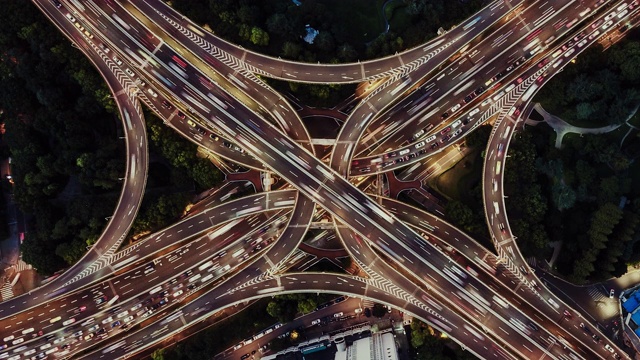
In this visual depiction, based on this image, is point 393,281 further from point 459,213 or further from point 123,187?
point 123,187

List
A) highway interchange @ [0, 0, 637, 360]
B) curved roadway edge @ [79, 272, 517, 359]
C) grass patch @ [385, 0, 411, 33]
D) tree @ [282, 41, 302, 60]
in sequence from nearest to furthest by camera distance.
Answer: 1. highway interchange @ [0, 0, 637, 360]
2. tree @ [282, 41, 302, 60]
3. curved roadway edge @ [79, 272, 517, 359]
4. grass patch @ [385, 0, 411, 33]

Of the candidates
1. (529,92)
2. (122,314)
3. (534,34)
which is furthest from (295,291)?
(534,34)

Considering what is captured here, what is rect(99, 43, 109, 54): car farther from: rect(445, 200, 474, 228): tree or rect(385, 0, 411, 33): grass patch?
rect(445, 200, 474, 228): tree

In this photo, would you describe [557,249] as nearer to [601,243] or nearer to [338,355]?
[601,243]

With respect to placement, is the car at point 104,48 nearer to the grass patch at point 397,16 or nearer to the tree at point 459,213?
the grass patch at point 397,16

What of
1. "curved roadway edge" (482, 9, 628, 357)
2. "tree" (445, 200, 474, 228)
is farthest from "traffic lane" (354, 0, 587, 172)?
"tree" (445, 200, 474, 228)

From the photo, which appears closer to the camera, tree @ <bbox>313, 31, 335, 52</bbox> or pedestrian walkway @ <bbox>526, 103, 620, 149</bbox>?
tree @ <bbox>313, 31, 335, 52</bbox>
